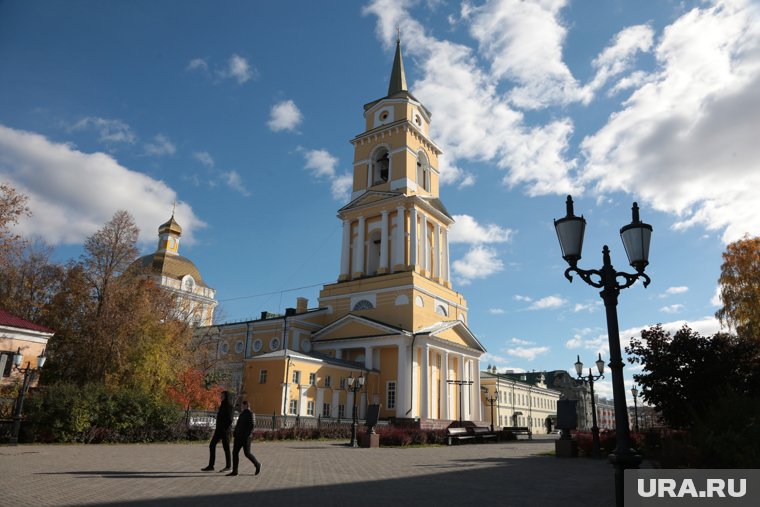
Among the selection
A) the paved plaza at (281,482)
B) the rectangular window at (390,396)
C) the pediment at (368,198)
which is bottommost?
the paved plaza at (281,482)

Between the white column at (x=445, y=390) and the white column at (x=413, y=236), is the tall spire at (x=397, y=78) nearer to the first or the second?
the white column at (x=413, y=236)

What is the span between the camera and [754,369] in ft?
59.0

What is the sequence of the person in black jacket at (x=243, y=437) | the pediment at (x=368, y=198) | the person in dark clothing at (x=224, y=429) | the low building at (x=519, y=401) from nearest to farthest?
the person in black jacket at (x=243, y=437)
the person in dark clothing at (x=224, y=429)
the pediment at (x=368, y=198)
the low building at (x=519, y=401)

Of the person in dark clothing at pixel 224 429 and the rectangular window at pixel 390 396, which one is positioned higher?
the rectangular window at pixel 390 396

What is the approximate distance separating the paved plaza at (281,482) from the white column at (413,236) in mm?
29593

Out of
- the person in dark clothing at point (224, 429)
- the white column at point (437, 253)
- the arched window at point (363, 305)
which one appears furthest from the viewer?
the white column at point (437, 253)

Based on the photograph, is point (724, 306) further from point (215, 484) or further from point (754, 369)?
point (215, 484)

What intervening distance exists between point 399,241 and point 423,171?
1010 centimetres

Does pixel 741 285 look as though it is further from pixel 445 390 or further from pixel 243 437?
pixel 243 437

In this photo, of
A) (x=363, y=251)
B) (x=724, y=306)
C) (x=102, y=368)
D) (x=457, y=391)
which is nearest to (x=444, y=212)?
(x=363, y=251)

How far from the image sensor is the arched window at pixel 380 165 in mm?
51375

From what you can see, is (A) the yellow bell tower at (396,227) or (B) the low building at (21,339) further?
(A) the yellow bell tower at (396,227)

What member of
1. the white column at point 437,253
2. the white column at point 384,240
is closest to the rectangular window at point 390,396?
the white column at point 384,240

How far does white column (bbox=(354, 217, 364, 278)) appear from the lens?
47.4 m
